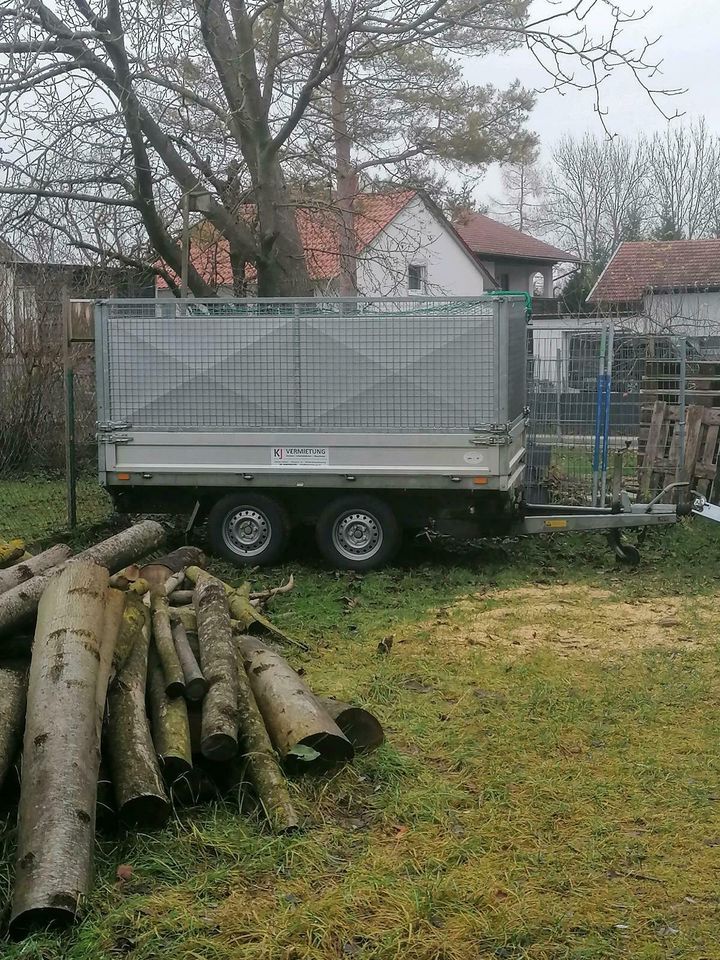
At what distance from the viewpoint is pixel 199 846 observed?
483 cm

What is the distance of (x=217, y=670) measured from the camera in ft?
19.4

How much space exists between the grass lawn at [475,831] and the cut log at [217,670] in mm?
299

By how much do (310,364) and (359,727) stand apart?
540 centimetres

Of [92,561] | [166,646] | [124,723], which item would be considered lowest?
[124,723]

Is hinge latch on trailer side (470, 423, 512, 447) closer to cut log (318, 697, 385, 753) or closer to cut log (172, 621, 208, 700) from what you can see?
cut log (172, 621, 208, 700)

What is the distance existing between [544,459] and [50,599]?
8.31 meters

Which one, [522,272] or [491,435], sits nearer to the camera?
[491,435]

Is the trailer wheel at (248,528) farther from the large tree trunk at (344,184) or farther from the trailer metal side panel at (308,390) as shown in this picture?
the large tree trunk at (344,184)

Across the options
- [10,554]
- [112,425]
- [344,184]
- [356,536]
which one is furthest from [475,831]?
[344,184]

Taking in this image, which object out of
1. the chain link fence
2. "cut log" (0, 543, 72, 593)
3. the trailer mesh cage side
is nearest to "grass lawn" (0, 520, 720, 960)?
"cut log" (0, 543, 72, 593)

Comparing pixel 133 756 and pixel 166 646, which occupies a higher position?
pixel 166 646

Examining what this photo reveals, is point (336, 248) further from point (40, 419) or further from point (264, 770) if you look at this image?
point (264, 770)

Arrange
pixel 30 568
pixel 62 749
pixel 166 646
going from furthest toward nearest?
1. pixel 30 568
2. pixel 166 646
3. pixel 62 749

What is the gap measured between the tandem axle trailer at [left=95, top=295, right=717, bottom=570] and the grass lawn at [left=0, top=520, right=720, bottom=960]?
7.37 feet
